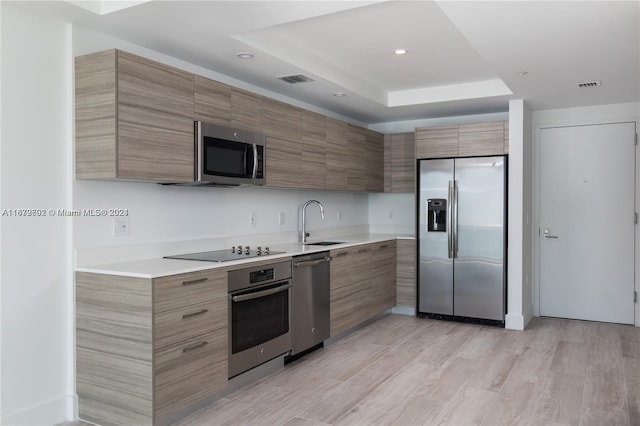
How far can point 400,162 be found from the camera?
588 cm

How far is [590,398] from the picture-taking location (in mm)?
3250

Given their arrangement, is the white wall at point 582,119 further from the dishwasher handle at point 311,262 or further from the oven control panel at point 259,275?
the oven control panel at point 259,275

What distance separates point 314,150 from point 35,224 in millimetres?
2392

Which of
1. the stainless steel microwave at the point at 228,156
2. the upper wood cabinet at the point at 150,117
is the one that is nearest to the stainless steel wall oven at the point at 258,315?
the stainless steel microwave at the point at 228,156

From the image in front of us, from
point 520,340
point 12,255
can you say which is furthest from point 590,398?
point 12,255

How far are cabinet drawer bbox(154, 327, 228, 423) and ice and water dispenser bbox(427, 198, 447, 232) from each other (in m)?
2.89

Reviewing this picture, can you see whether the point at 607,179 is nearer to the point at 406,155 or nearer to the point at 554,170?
the point at 554,170

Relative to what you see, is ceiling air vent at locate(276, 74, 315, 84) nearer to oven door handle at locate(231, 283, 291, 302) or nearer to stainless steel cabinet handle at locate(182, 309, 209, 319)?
oven door handle at locate(231, 283, 291, 302)

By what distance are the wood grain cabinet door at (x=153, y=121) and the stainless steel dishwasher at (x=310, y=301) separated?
47.4 inches

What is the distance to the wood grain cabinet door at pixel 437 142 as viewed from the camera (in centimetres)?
530

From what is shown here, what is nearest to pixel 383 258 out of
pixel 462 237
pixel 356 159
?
pixel 462 237

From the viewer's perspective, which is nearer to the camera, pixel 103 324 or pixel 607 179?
pixel 103 324

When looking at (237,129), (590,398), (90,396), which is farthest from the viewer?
(237,129)

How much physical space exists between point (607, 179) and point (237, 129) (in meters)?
3.90
